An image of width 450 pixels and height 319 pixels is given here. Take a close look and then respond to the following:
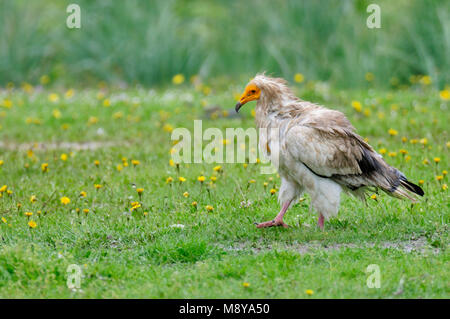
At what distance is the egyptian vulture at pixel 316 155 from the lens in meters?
6.09

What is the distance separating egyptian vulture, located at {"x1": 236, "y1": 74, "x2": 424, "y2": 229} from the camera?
6090 mm

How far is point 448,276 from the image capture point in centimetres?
512

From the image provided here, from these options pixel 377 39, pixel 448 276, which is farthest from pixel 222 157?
pixel 377 39

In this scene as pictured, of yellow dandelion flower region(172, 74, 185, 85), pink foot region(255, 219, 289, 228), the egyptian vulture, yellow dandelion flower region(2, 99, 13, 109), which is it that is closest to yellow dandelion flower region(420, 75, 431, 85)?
yellow dandelion flower region(172, 74, 185, 85)

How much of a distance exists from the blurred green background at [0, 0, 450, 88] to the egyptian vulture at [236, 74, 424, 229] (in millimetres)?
6237

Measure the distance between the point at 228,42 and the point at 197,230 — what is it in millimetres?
8306

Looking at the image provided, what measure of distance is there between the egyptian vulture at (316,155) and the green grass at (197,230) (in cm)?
31

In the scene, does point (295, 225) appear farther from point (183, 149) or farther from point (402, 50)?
point (402, 50)

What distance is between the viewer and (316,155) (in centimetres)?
604
